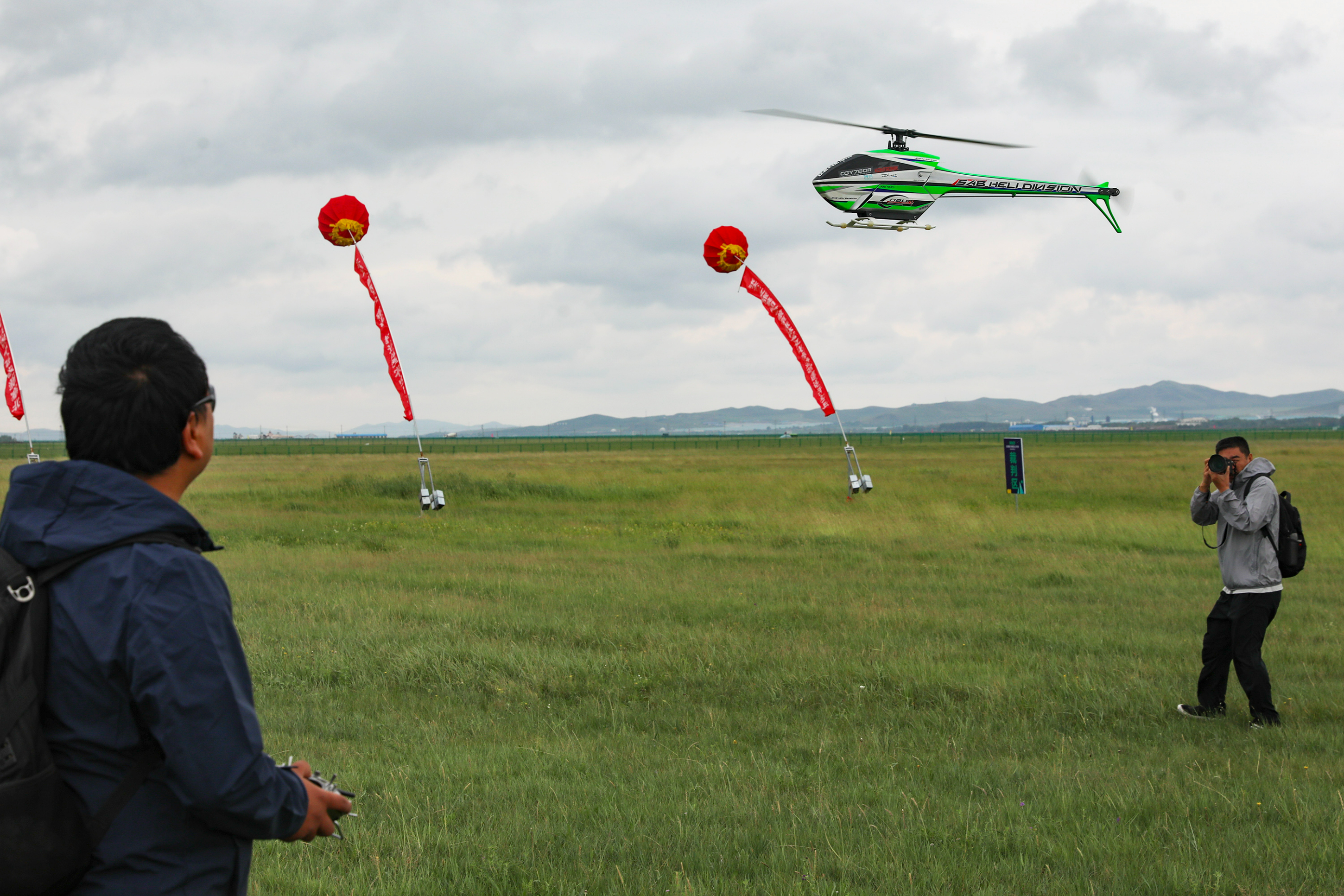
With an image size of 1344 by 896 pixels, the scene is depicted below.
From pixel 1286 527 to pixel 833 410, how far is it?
10.9 m

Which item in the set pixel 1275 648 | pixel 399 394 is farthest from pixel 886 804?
pixel 399 394

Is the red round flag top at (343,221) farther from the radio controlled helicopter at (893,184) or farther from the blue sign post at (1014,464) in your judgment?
the blue sign post at (1014,464)

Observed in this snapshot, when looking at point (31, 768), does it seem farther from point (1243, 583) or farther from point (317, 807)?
point (1243, 583)

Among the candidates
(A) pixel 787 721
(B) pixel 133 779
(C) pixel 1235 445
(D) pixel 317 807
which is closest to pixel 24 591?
(B) pixel 133 779

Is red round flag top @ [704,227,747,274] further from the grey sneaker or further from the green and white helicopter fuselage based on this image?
the grey sneaker

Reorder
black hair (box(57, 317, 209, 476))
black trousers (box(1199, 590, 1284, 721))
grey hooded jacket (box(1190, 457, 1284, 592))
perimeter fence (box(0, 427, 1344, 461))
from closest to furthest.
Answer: black hair (box(57, 317, 209, 476)) < black trousers (box(1199, 590, 1284, 721)) < grey hooded jacket (box(1190, 457, 1284, 592)) < perimeter fence (box(0, 427, 1344, 461))

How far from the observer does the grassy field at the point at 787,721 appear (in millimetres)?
4754

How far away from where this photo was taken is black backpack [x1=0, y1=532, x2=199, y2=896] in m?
1.88

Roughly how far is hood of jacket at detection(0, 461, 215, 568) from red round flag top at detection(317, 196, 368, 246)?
18.9 meters

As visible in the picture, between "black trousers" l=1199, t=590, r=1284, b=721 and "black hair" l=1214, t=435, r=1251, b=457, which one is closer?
"black trousers" l=1199, t=590, r=1284, b=721

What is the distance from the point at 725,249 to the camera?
17844mm

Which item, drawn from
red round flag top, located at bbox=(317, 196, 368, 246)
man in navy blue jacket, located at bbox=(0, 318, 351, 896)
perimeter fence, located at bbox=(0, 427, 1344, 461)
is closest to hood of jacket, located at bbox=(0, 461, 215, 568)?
man in navy blue jacket, located at bbox=(0, 318, 351, 896)

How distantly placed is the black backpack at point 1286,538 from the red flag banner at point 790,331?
11.0 meters

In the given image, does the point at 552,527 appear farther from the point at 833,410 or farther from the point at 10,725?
the point at 10,725
